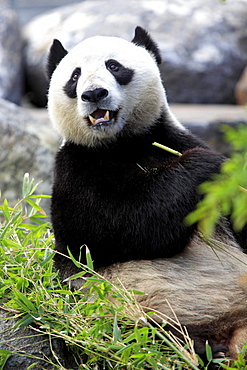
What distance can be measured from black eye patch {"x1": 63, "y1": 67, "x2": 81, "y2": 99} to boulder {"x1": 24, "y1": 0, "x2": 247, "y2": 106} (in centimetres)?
633

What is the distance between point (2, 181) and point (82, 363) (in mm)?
3376

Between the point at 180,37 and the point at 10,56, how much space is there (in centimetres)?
310

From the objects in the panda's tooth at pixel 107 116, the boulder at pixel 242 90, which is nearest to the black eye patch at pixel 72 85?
the panda's tooth at pixel 107 116

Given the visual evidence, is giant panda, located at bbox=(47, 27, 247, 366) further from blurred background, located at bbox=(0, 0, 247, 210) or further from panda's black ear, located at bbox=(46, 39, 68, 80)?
blurred background, located at bbox=(0, 0, 247, 210)

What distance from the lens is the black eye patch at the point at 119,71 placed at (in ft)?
10.5

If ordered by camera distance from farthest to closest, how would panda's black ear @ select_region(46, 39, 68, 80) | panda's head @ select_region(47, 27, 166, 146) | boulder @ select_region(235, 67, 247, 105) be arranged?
boulder @ select_region(235, 67, 247, 105)
panda's black ear @ select_region(46, 39, 68, 80)
panda's head @ select_region(47, 27, 166, 146)

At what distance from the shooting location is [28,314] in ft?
8.49

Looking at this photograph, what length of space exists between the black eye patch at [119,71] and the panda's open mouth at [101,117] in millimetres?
270

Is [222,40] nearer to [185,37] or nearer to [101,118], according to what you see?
[185,37]

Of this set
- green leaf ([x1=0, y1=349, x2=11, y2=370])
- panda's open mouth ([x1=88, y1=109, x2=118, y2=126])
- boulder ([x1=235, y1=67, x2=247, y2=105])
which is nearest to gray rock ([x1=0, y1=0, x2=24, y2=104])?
boulder ([x1=235, y1=67, x2=247, y2=105])

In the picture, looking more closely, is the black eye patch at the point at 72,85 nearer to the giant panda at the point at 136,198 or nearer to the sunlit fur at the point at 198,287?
the giant panda at the point at 136,198

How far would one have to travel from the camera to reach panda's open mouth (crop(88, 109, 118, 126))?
9.85ft

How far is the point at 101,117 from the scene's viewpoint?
3.02 meters

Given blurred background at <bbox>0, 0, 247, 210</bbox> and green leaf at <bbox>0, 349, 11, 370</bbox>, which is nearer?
green leaf at <bbox>0, 349, 11, 370</bbox>
